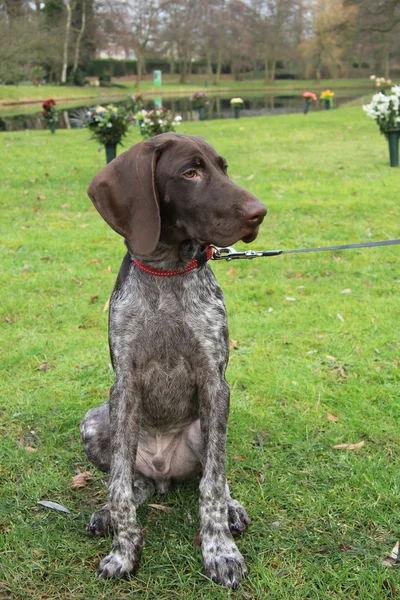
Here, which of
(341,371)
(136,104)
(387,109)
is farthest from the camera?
(136,104)

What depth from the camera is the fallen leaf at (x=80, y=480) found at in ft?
11.5

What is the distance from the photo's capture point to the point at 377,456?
371 cm

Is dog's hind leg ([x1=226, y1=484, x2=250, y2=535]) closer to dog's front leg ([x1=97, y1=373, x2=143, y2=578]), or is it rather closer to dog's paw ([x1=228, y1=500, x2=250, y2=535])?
dog's paw ([x1=228, y1=500, x2=250, y2=535])

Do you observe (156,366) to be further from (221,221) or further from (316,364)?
(316,364)

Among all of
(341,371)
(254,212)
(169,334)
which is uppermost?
(254,212)

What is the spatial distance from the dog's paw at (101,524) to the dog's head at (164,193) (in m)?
1.38

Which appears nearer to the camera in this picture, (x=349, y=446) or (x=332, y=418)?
(x=349, y=446)

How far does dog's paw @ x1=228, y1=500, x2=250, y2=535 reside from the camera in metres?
3.03

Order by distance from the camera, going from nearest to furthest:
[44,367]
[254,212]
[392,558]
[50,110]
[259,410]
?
[254,212] → [392,558] → [259,410] → [44,367] → [50,110]

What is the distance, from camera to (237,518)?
10.0 ft

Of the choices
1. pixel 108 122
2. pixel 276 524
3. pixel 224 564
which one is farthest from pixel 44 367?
pixel 108 122

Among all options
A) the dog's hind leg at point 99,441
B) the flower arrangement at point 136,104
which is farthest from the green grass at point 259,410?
the flower arrangement at point 136,104

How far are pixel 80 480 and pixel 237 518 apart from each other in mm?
1014

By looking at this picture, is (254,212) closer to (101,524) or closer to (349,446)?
(101,524)
